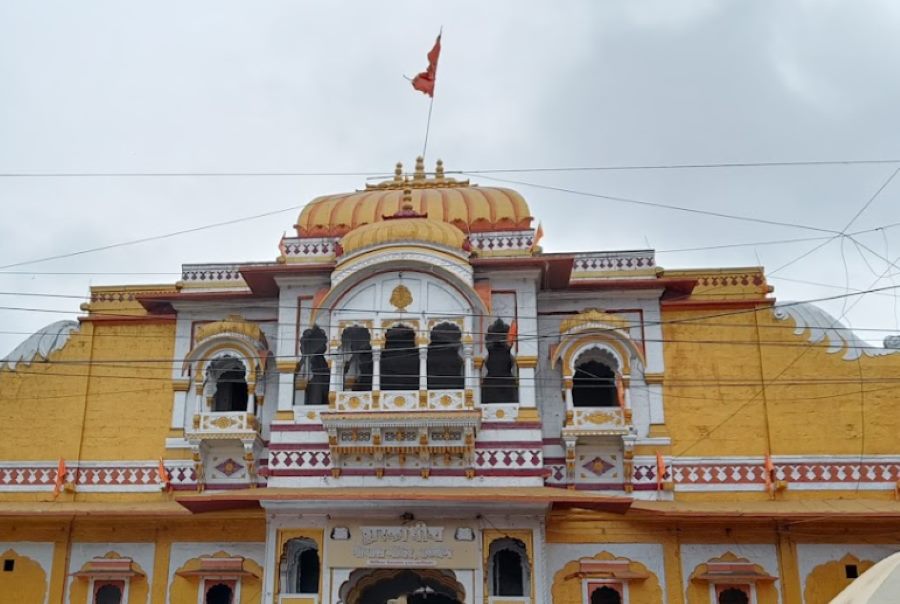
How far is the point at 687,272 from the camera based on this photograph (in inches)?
743

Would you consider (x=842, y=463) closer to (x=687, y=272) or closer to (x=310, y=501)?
(x=687, y=272)

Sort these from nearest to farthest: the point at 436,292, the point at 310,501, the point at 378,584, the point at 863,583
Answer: the point at 863,583, the point at 310,501, the point at 436,292, the point at 378,584

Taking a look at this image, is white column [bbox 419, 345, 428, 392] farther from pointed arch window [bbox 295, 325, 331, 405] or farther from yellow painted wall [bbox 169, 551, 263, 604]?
yellow painted wall [bbox 169, 551, 263, 604]

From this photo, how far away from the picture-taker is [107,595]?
17.6 m

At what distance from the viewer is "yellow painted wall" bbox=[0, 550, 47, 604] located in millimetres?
17652

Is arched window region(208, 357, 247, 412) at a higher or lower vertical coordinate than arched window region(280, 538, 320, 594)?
higher

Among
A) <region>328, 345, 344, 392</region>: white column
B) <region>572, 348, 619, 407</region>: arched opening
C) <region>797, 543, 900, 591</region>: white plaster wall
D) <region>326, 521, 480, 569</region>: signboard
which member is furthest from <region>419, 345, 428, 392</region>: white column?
<region>797, 543, 900, 591</region>: white plaster wall

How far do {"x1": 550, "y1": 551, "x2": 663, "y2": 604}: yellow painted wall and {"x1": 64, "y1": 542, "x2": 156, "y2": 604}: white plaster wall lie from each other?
7.16 metres

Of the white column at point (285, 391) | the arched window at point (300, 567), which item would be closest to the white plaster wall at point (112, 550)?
the arched window at point (300, 567)

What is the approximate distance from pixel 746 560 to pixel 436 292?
6.96m

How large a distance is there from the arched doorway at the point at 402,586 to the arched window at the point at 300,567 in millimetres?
873

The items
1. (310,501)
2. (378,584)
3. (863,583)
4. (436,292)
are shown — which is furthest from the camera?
(378,584)

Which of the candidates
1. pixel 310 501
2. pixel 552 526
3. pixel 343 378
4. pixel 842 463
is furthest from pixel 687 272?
pixel 310 501

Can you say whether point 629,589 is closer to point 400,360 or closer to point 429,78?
point 400,360
